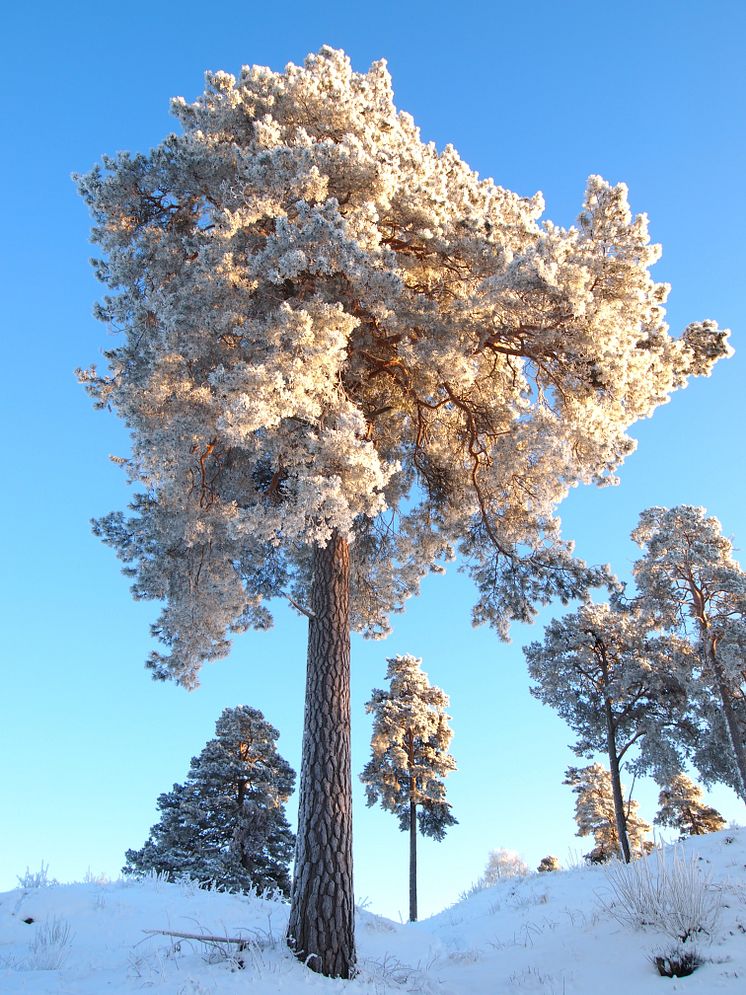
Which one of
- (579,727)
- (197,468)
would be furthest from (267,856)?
(197,468)

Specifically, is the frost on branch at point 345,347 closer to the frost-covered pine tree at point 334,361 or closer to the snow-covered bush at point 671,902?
the frost-covered pine tree at point 334,361

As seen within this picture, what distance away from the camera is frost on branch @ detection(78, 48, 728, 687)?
827 cm

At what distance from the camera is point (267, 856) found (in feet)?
72.2

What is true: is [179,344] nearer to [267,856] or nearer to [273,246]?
[273,246]

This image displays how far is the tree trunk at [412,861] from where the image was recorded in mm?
21000

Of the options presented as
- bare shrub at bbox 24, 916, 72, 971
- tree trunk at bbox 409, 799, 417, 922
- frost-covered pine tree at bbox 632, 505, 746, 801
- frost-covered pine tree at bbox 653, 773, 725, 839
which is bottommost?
bare shrub at bbox 24, 916, 72, 971

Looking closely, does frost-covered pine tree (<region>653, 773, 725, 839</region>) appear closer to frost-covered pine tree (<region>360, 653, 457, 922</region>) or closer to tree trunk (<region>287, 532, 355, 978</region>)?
frost-covered pine tree (<region>360, 653, 457, 922</region>)

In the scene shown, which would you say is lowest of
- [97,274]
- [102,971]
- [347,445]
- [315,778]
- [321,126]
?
[102,971]

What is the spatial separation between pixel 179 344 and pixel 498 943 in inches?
355

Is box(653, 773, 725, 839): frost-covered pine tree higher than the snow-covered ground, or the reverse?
box(653, 773, 725, 839): frost-covered pine tree

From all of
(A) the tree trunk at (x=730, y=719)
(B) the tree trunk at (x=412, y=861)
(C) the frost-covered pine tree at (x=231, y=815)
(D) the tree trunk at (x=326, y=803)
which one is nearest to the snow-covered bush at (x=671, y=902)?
(D) the tree trunk at (x=326, y=803)

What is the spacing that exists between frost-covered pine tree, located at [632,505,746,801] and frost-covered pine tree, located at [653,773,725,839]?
21.9 ft

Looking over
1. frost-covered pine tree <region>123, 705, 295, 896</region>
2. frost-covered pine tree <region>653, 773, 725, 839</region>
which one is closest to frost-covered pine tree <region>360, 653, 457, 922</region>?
frost-covered pine tree <region>123, 705, 295, 896</region>

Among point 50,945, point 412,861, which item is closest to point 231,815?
point 412,861
